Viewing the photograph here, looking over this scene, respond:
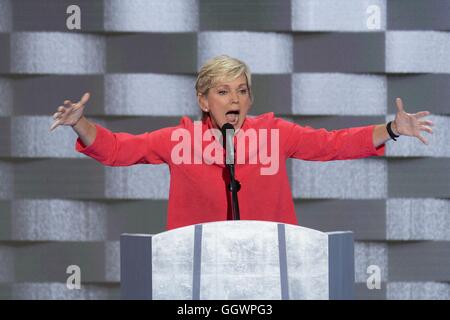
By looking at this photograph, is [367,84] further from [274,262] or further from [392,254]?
[274,262]

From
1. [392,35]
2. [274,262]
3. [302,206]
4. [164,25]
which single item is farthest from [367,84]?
[274,262]

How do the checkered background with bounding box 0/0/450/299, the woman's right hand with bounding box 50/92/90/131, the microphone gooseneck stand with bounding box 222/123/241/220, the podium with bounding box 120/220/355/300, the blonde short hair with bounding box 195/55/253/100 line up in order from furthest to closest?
the checkered background with bounding box 0/0/450/299 < the blonde short hair with bounding box 195/55/253/100 < the woman's right hand with bounding box 50/92/90/131 < the microphone gooseneck stand with bounding box 222/123/241/220 < the podium with bounding box 120/220/355/300

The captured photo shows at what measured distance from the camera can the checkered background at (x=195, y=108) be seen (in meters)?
2.24

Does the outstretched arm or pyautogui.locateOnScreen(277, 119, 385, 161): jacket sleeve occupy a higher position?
the outstretched arm

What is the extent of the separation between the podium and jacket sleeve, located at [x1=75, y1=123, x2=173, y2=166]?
1.47 feet

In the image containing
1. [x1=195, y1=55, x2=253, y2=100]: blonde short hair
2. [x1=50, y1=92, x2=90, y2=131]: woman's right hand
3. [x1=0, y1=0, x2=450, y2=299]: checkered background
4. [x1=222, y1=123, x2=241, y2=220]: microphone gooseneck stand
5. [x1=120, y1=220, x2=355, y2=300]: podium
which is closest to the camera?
[x1=120, y1=220, x2=355, y2=300]: podium

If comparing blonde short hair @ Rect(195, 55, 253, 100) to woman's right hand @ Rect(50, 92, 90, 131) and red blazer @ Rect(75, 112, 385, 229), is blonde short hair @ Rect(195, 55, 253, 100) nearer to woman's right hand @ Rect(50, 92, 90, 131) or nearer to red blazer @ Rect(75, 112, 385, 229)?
red blazer @ Rect(75, 112, 385, 229)

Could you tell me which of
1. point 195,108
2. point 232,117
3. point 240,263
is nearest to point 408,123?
point 232,117

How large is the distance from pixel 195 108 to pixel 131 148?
0.52 metres

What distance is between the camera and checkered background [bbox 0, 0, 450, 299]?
7.34 ft

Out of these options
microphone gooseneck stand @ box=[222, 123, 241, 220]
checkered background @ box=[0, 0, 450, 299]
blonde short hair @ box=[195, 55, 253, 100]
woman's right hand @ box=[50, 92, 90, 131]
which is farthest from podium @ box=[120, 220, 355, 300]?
checkered background @ box=[0, 0, 450, 299]

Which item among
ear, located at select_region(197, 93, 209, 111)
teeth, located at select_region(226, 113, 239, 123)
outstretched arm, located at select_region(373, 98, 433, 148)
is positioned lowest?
outstretched arm, located at select_region(373, 98, 433, 148)

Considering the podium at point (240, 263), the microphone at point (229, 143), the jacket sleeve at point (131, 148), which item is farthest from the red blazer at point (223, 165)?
the podium at point (240, 263)

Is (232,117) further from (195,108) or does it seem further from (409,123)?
(195,108)
